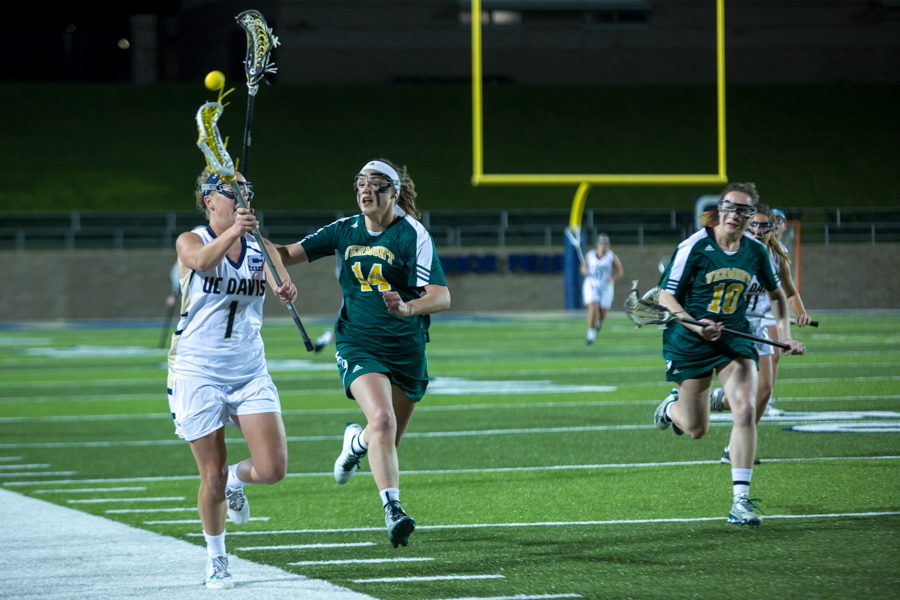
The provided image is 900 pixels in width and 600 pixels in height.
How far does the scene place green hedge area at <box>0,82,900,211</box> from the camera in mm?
34594

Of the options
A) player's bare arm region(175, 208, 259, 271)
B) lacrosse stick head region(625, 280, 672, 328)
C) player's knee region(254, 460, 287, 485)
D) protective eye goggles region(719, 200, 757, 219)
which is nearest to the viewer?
player's bare arm region(175, 208, 259, 271)

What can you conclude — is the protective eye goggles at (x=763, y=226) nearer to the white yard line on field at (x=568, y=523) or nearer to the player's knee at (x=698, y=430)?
the player's knee at (x=698, y=430)

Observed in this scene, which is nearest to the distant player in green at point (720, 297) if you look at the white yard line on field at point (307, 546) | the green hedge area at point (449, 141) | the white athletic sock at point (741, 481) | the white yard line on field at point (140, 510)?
the white athletic sock at point (741, 481)

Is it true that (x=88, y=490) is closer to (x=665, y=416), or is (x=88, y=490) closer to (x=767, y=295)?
(x=665, y=416)

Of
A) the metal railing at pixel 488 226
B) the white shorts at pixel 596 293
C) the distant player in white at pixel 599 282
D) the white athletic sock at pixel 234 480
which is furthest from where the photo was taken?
the metal railing at pixel 488 226

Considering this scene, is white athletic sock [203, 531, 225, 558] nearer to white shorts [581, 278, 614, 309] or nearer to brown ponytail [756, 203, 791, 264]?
brown ponytail [756, 203, 791, 264]

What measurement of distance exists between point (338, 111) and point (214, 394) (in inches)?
1308

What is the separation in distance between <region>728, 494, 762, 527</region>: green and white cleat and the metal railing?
27.0 meters

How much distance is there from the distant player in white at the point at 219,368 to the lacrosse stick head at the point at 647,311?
245cm

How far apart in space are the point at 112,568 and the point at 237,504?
26.9 inches

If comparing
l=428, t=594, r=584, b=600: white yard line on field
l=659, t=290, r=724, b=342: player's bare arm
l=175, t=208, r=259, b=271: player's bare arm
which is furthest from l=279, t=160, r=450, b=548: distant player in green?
l=659, t=290, r=724, b=342: player's bare arm

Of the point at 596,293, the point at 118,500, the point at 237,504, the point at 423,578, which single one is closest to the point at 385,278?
the point at 237,504

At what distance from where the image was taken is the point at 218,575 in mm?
4781

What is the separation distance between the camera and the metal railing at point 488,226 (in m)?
32.6
